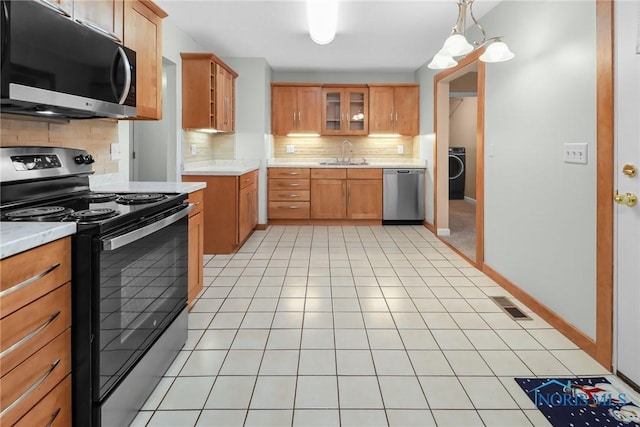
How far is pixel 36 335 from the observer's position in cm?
126

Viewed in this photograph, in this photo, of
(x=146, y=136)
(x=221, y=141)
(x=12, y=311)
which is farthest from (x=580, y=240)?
(x=221, y=141)

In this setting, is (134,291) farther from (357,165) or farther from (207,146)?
(357,165)

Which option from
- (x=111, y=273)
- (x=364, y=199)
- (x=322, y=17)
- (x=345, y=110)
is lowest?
(x=111, y=273)

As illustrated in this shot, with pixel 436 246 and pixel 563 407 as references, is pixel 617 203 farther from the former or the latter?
pixel 436 246

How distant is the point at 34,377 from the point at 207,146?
4.93m

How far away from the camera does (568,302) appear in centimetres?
261

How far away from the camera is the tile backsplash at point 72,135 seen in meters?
2.02

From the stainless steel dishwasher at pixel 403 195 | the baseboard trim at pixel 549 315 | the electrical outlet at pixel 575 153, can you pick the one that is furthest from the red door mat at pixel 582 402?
the stainless steel dishwasher at pixel 403 195

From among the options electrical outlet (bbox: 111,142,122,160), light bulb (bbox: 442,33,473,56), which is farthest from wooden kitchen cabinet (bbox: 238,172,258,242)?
light bulb (bbox: 442,33,473,56)

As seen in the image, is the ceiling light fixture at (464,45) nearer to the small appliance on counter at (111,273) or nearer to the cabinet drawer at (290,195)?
the small appliance on counter at (111,273)

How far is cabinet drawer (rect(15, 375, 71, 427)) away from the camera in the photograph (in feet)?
4.11

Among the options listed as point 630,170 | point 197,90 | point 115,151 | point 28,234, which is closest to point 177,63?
point 197,90

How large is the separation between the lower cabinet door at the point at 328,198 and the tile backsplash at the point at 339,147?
82 centimetres

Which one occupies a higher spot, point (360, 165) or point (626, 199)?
point (360, 165)
